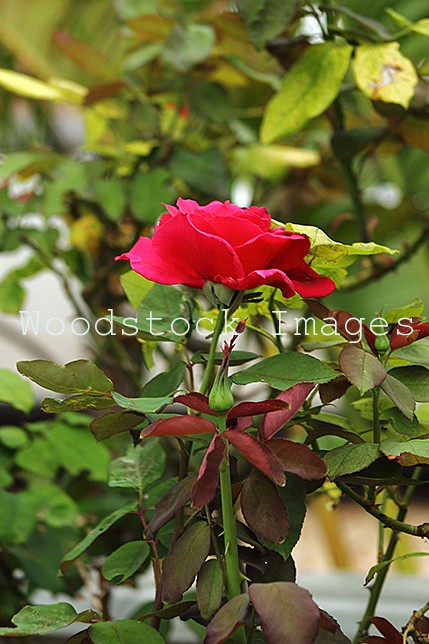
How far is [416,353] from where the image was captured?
0.30 m

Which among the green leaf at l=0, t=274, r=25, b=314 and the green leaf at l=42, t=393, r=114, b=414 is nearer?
the green leaf at l=42, t=393, r=114, b=414

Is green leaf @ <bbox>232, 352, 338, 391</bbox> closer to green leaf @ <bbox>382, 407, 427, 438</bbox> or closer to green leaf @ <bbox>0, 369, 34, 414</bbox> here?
green leaf @ <bbox>382, 407, 427, 438</bbox>

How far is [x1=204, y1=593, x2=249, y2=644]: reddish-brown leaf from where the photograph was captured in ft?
→ 0.76

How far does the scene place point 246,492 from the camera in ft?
0.86

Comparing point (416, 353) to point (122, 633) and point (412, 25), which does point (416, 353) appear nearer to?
point (122, 633)

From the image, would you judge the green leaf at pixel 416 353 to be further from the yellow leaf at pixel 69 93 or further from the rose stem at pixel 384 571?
the yellow leaf at pixel 69 93

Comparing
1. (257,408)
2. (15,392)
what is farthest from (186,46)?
(257,408)

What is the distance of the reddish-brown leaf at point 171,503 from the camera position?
0.91 feet

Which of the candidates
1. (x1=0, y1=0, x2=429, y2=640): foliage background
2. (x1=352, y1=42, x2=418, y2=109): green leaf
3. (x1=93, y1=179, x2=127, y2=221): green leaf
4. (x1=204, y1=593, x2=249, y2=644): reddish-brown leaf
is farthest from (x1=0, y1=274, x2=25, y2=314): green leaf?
(x1=204, y1=593, x2=249, y2=644): reddish-brown leaf

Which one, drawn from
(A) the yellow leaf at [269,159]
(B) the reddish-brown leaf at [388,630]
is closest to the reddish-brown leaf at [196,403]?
(B) the reddish-brown leaf at [388,630]

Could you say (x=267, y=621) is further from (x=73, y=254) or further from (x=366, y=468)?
(x=73, y=254)

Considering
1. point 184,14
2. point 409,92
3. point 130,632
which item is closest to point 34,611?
point 130,632

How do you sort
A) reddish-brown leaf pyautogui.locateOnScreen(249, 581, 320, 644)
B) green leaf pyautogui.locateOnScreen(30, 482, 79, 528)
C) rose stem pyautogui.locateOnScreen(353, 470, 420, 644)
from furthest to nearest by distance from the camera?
green leaf pyautogui.locateOnScreen(30, 482, 79, 528) < rose stem pyautogui.locateOnScreen(353, 470, 420, 644) < reddish-brown leaf pyautogui.locateOnScreen(249, 581, 320, 644)

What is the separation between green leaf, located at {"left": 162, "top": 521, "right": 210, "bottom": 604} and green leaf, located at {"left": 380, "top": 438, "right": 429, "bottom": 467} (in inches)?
2.8
